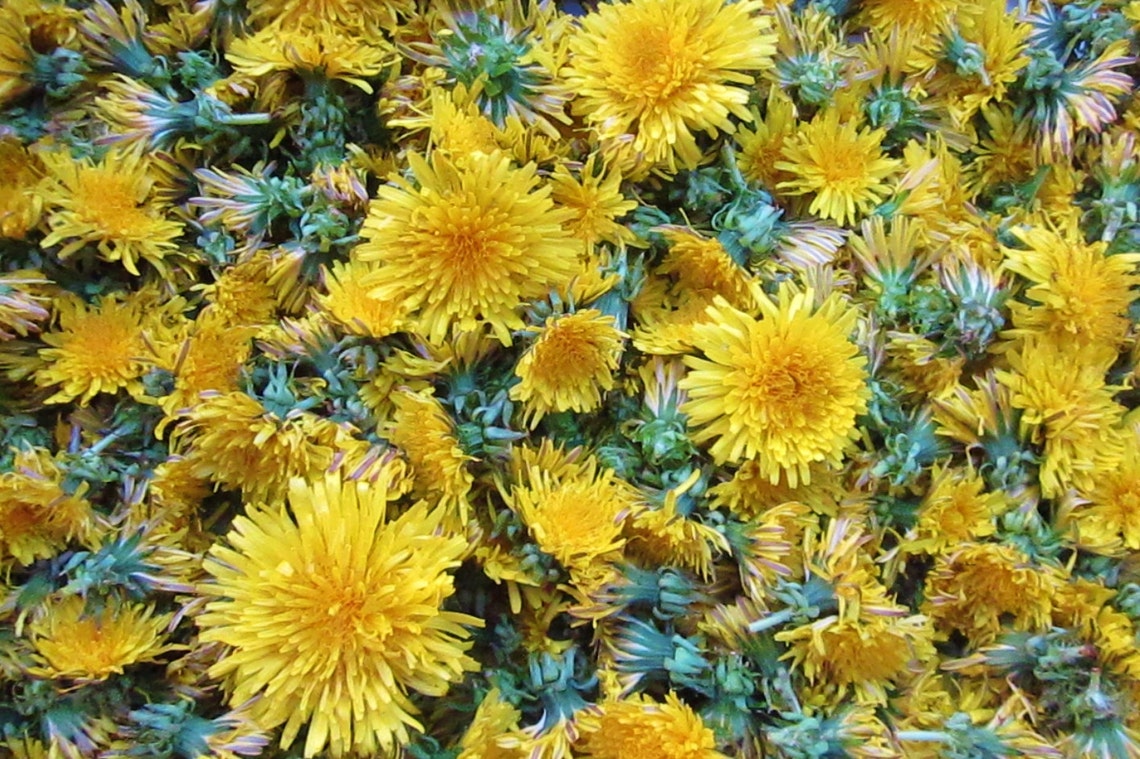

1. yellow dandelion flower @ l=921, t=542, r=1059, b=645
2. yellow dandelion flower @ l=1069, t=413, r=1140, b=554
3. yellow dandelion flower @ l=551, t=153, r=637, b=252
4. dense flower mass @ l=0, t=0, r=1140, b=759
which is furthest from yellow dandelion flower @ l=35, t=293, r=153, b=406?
yellow dandelion flower @ l=1069, t=413, r=1140, b=554

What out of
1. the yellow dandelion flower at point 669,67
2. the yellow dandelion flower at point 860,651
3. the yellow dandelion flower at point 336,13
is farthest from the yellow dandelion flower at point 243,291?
the yellow dandelion flower at point 860,651

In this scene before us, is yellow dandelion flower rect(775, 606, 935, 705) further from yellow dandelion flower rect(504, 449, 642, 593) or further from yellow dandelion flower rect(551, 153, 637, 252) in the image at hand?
yellow dandelion flower rect(551, 153, 637, 252)

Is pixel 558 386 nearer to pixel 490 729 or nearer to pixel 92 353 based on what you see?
pixel 490 729

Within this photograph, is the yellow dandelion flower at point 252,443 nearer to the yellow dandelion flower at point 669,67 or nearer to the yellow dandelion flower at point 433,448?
the yellow dandelion flower at point 433,448

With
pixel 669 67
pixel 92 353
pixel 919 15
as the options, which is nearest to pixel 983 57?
pixel 919 15

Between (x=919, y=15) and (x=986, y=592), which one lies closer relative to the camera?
(x=986, y=592)

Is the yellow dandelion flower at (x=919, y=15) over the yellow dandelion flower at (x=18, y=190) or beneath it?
over
